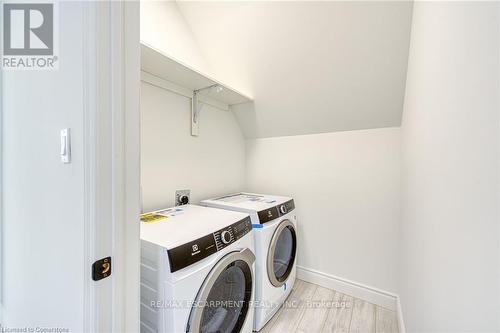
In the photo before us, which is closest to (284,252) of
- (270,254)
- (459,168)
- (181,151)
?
(270,254)

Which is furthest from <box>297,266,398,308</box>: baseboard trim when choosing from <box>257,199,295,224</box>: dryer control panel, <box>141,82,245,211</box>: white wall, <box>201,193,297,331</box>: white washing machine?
<box>141,82,245,211</box>: white wall

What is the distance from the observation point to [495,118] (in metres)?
0.38

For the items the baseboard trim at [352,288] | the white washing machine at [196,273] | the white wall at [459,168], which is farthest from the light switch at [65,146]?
the baseboard trim at [352,288]

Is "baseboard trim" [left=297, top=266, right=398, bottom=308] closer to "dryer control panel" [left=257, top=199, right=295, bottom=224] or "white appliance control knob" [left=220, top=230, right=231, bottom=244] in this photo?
"dryer control panel" [left=257, top=199, right=295, bottom=224]

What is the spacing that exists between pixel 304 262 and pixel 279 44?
1930mm

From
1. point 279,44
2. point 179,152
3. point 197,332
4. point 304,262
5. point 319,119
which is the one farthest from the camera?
point 304,262

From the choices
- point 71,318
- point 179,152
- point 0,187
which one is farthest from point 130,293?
point 179,152

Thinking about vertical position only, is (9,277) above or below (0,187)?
below

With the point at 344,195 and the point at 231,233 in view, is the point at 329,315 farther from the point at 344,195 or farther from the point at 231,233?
the point at 231,233

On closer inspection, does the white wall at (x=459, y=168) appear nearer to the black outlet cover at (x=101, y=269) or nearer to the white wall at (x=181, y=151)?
the black outlet cover at (x=101, y=269)

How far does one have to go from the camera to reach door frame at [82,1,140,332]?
0.54 meters

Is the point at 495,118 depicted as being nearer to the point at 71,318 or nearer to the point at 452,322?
the point at 452,322

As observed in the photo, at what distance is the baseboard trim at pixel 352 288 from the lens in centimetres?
168

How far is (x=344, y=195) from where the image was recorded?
1.87 meters
